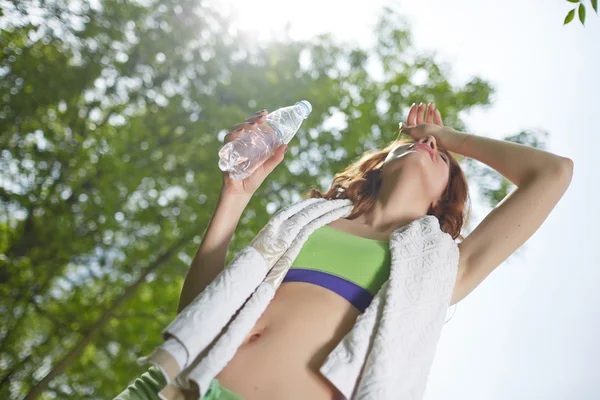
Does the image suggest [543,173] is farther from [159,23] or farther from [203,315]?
[159,23]

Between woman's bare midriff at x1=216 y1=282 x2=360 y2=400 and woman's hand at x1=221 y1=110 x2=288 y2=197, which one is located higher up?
woman's hand at x1=221 y1=110 x2=288 y2=197

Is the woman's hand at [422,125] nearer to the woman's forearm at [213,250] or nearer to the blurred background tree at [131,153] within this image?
the woman's forearm at [213,250]

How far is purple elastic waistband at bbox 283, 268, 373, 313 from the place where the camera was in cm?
146

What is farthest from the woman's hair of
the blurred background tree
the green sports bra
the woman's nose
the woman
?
the blurred background tree

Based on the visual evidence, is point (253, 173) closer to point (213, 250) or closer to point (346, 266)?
point (213, 250)

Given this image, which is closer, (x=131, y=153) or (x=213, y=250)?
(x=213, y=250)

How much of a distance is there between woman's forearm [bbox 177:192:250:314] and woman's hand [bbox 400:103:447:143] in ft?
3.02

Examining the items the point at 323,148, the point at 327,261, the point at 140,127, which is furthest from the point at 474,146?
the point at 140,127

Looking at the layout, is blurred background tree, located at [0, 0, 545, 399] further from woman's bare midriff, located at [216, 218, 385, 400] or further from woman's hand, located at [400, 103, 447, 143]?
woman's bare midriff, located at [216, 218, 385, 400]

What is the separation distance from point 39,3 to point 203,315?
454cm

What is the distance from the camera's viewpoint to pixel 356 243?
164cm

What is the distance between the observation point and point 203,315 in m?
1.22

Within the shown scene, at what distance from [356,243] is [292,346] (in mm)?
479

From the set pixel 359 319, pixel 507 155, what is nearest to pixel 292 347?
pixel 359 319
